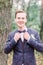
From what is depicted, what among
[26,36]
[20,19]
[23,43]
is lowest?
[23,43]

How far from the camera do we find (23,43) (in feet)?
14.3

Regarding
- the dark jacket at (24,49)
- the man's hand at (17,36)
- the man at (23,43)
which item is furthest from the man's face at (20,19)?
the dark jacket at (24,49)

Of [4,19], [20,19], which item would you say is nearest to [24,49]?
[20,19]

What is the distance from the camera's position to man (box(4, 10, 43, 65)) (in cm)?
430

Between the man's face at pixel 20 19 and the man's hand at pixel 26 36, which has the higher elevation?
the man's face at pixel 20 19

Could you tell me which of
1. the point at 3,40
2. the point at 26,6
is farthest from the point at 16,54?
the point at 26,6

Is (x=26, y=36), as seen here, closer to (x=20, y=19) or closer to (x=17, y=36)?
(x=17, y=36)

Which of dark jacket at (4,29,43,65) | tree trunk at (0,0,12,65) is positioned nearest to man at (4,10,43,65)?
dark jacket at (4,29,43,65)

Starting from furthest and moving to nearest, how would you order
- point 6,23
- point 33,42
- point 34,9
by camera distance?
point 34,9 < point 6,23 < point 33,42

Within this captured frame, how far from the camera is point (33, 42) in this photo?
14.1 feet

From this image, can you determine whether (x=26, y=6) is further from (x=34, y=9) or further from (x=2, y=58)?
(x=2, y=58)

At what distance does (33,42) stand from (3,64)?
2.71m

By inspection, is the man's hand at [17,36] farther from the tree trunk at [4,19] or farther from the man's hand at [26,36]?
the tree trunk at [4,19]

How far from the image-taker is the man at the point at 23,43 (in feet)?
14.1
